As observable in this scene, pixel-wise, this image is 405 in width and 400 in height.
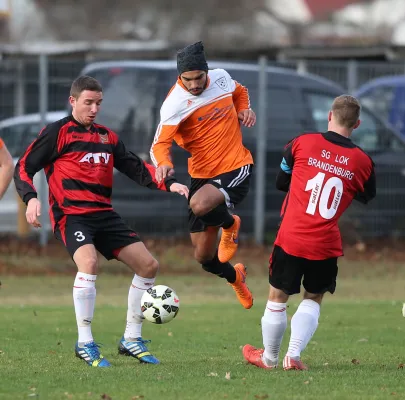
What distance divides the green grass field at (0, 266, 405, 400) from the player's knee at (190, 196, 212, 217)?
47.1 inches

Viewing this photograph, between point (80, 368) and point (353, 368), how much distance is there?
203 centimetres

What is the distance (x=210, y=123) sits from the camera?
35.0ft

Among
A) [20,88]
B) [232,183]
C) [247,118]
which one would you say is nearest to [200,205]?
[232,183]

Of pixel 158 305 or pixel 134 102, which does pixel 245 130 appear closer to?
pixel 134 102

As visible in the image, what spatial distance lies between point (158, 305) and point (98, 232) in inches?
29.1

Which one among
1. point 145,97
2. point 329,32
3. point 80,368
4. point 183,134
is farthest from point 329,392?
point 329,32

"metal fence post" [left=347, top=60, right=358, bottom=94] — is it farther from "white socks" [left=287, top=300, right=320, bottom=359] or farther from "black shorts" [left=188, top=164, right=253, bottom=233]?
"white socks" [left=287, top=300, right=320, bottom=359]

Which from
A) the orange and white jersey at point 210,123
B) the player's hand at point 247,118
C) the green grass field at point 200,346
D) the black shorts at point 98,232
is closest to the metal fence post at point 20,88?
the green grass field at point 200,346

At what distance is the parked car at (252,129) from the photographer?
1822 centimetres

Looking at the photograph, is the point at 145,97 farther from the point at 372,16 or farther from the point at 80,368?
the point at 372,16

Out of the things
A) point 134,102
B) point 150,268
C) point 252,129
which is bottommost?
point 252,129

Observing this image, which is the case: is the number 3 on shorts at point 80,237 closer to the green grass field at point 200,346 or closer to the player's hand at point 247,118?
the green grass field at point 200,346

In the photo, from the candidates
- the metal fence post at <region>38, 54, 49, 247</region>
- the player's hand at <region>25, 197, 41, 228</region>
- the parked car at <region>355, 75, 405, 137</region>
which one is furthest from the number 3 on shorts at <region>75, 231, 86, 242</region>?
the parked car at <region>355, 75, 405, 137</region>

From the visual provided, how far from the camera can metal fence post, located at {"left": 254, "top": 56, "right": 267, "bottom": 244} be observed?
1892 cm
